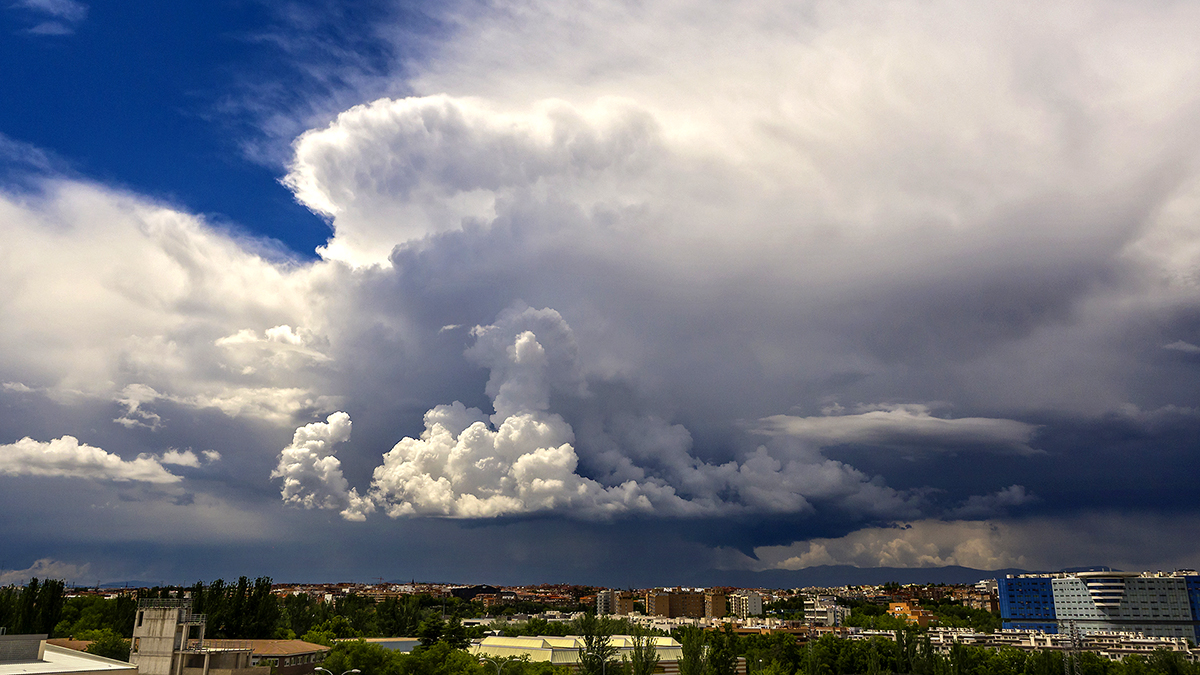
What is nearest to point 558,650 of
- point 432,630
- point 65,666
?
point 432,630

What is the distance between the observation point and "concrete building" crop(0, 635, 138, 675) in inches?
1939

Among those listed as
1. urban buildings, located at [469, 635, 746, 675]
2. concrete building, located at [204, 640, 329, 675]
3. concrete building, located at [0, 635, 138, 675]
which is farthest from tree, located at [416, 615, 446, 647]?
concrete building, located at [0, 635, 138, 675]

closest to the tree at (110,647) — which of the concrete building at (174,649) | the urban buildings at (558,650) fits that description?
the concrete building at (174,649)

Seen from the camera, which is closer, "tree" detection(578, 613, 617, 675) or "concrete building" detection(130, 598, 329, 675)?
"concrete building" detection(130, 598, 329, 675)

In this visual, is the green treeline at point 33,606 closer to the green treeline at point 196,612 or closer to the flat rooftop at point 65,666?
the green treeline at point 196,612

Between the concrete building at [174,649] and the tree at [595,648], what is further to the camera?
the tree at [595,648]

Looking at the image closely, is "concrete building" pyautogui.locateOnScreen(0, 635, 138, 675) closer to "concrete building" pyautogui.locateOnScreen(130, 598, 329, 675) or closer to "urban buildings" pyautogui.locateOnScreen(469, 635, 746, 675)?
"concrete building" pyautogui.locateOnScreen(130, 598, 329, 675)

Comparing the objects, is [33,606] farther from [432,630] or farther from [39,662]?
[39,662]

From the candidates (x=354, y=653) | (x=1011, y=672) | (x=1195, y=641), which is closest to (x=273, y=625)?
(x=354, y=653)

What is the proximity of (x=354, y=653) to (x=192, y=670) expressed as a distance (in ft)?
60.5

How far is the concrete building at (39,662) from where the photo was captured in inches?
1939

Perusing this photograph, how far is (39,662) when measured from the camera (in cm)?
5206

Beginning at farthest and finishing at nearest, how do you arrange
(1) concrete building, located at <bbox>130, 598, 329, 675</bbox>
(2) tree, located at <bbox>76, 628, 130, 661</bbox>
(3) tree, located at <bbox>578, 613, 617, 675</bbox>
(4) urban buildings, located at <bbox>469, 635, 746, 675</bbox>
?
(4) urban buildings, located at <bbox>469, 635, 746, 675</bbox> < (3) tree, located at <bbox>578, 613, 617, 675</bbox> < (2) tree, located at <bbox>76, 628, 130, 661</bbox> < (1) concrete building, located at <bbox>130, 598, 329, 675</bbox>

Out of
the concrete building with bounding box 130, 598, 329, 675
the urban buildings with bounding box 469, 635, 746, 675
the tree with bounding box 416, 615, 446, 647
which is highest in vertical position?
the concrete building with bounding box 130, 598, 329, 675
